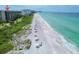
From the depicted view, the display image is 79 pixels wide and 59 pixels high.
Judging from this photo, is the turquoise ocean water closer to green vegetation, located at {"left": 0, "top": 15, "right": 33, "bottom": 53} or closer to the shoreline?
the shoreline

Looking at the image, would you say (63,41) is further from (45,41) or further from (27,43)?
(27,43)

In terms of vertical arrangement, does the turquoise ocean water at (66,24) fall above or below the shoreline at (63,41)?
above

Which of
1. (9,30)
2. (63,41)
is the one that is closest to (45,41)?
(63,41)

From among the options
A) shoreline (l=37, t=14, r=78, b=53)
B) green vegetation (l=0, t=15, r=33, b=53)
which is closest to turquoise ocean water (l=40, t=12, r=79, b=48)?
shoreline (l=37, t=14, r=78, b=53)

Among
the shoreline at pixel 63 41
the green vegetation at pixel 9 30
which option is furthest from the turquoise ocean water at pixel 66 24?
the green vegetation at pixel 9 30

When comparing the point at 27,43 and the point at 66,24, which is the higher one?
the point at 66,24

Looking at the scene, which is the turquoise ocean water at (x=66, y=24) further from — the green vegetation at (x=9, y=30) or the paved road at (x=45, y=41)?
the green vegetation at (x=9, y=30)
